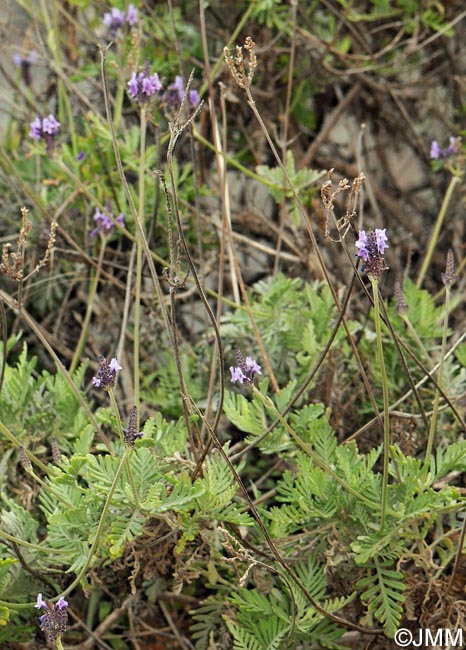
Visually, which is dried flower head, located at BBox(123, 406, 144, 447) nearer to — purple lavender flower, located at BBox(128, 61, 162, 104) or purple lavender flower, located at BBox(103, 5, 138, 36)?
purple lavender flower, located at BBox(128, 61, 162, 104)

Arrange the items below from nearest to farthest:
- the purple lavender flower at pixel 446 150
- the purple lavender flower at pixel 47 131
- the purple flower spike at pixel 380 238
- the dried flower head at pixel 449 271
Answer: the purple flower spike at pixel 380 238
the dried flower head at pixel 449 271
the purple lavender flower at pixel 47 131
the purple lavender flower at pixel 446 150

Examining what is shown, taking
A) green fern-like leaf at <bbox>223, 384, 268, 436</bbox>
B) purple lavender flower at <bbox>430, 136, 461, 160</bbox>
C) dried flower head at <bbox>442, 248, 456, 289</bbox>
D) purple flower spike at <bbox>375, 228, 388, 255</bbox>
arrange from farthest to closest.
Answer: purple lavender flower at <bbox>430, 136, 461, 160</bbox>, green fern-like leaf at <bbox>223, 384, 268, 436</bbox>, dried flower head at <bbox>442, 248, 456, 289</bbox>, purple flower spike at <bbox>375, 228, 388, 255</bbox>

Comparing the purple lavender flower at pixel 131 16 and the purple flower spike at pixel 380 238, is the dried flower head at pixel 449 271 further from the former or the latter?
the purple lavender flower at pixel 131 16

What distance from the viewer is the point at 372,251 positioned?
0.96 metres

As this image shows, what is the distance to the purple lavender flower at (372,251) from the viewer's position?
0.96 meters

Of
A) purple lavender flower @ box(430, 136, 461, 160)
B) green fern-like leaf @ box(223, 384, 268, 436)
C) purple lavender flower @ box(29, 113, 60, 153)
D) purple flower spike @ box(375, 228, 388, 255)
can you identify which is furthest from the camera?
purple lavender flower @ box(430, 136, 461, 160)

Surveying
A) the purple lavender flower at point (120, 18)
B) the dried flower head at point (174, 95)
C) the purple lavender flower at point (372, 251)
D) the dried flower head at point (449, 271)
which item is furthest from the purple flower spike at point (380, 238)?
the purple lavender flower at point (120, 18)

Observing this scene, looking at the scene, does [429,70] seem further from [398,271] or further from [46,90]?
[46,90]

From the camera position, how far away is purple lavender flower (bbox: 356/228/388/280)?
956mm

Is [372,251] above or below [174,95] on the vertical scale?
below

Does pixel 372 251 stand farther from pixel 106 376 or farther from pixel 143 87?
pixel 143 87

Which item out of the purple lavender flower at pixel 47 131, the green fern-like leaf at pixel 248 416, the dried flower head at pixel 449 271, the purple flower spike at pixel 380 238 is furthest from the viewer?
the purple lavender flower at pixel 47 131

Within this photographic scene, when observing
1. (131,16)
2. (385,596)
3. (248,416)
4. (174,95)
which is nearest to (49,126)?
(174,95)


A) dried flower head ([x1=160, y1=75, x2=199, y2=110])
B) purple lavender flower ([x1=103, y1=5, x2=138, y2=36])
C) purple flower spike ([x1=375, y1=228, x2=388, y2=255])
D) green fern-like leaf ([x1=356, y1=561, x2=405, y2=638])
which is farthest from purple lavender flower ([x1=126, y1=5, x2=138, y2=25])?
green fern-like leaf ([x1=356, y1=561, x2=405, y2=638])
